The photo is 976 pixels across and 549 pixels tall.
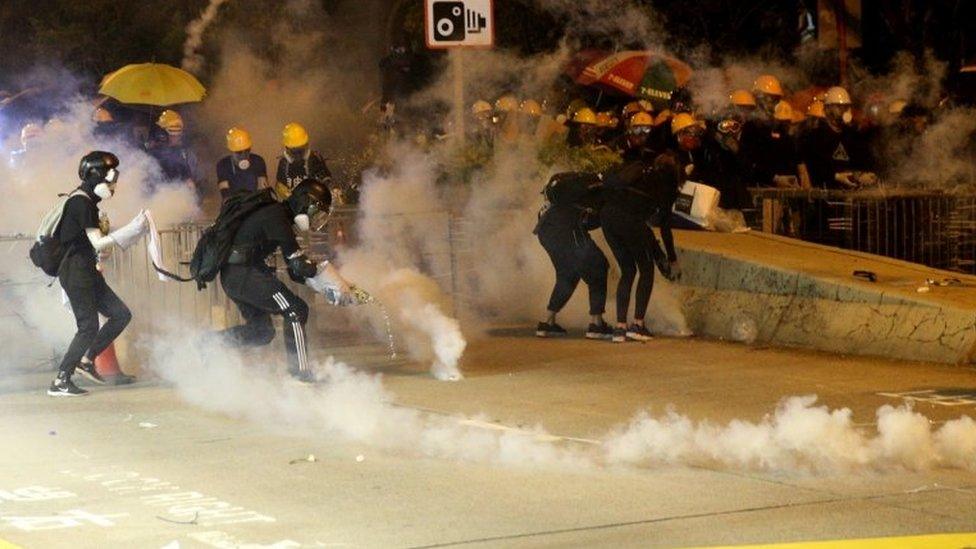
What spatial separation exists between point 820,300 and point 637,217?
1.66 m

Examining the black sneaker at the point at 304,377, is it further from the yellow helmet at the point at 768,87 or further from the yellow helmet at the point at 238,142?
the yellow helmet at the point at 768,87

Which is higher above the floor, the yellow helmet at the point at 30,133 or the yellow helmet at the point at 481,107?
the yellow helmet at the point at 481,107

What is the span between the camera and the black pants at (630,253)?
14.1 m

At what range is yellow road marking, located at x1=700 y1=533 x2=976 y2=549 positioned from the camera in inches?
279

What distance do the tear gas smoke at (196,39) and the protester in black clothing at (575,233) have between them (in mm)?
11792

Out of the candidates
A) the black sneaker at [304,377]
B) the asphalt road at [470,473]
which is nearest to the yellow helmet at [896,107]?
the asphalt road at [470,473]

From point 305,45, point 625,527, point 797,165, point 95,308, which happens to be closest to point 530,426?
point 625,527

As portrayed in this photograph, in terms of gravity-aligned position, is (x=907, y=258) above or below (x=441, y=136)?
below

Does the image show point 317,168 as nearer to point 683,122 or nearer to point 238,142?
point 238,142

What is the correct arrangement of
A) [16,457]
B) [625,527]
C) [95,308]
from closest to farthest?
[625,527] < [16,457] < [95,308]

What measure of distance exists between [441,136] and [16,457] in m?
8.17

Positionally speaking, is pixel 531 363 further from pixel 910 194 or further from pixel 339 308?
pixel 910 194

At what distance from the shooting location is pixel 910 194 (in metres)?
15.2

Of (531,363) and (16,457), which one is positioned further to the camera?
(531,363)
